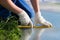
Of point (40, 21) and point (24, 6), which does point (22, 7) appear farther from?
point (40, 21)

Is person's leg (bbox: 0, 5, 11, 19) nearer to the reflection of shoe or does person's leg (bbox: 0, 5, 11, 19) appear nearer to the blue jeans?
the blue jeans

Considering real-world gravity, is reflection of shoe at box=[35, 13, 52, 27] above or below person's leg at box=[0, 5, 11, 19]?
below

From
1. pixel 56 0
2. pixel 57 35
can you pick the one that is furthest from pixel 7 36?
pixel 56 0

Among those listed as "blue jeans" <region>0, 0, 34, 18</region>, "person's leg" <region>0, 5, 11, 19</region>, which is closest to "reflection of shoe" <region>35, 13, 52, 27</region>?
"blue jeans" <region>0, 0, 34, 18</region>

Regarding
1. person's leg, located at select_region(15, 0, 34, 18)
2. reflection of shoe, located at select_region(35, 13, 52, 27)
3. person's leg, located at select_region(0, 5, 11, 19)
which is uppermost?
person's leg, located at select_region(15, 0, 34, 18)

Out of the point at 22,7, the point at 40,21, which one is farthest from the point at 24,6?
the point at 40,21

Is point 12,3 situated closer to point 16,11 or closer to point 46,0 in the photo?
point 16,11

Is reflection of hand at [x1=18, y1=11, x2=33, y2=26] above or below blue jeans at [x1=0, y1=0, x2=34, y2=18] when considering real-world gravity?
below

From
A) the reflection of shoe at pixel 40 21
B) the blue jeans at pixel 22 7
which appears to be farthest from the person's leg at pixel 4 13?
the reflection of shoe at pixel 40 21

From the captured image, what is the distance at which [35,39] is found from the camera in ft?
3.59

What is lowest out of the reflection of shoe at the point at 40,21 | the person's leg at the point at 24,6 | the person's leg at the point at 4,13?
the reflection of shoe at the point at 40,21

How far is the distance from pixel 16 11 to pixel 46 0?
1.76 meters

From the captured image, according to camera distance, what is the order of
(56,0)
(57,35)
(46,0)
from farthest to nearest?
(56,0), (46,0), (57,35)

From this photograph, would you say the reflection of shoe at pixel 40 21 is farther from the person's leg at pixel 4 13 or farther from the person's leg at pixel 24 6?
the person's leg at pixel 4 13
